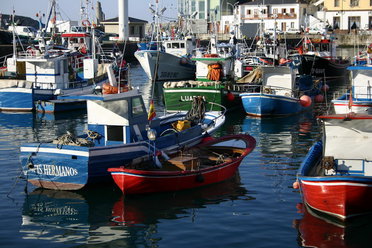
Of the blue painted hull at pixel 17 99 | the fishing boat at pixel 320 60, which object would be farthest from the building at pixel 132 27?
the blue painted hull at pixel 17 99

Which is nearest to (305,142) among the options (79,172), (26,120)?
(79,172)

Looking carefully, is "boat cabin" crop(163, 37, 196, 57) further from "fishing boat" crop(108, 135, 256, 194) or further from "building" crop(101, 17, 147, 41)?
"building" crop(101, 17, 147, 41)

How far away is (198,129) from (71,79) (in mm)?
16403

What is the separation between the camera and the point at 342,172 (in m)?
14.0

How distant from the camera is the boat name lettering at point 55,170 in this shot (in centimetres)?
1531

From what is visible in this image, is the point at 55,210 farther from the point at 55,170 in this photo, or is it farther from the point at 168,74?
the point at 168,74

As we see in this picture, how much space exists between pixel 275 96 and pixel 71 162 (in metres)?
14.9

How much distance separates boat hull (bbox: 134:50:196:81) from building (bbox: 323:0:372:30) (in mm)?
47705

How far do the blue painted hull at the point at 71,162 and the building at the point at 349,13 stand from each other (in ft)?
261

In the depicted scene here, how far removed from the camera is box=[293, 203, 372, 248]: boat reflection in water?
1226 centimetres

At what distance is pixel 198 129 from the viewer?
62.1ft

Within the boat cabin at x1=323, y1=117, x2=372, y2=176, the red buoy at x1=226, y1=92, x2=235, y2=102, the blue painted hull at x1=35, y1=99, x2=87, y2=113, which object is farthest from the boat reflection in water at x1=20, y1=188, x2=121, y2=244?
the blue painted hull at x1=35, y1=99, x2=87, y2=113

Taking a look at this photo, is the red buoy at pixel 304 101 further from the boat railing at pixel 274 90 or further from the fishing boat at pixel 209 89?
the fishing boat at pixel 209 89

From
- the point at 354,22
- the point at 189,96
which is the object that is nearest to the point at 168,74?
the point at 189,96
